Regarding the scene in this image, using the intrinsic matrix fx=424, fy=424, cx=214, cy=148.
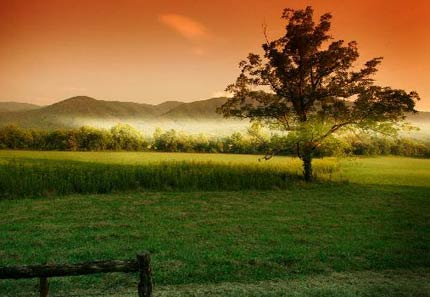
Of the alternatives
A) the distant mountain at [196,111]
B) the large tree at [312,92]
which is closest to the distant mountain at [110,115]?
the distant mountain at [196,111]

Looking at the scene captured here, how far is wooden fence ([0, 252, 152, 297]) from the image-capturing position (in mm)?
5945

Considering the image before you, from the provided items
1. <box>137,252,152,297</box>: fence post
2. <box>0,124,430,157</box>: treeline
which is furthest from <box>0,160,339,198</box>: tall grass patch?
<box>0,124,430,157</box>: treeline

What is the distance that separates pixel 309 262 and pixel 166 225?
6.61 meters

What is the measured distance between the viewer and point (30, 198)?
23.2 metres

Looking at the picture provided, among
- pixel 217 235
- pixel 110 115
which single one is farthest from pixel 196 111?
pixel 217 235

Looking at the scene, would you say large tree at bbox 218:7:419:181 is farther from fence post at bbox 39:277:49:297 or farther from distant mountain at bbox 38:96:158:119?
distant mountain at bbox 38:96:158:119

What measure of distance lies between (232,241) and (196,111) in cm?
14621

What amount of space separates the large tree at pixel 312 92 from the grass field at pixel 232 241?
266 inches

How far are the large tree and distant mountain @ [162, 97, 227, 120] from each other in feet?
374

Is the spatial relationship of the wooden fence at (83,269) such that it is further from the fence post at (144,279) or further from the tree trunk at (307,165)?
the tree trunk at (307,165)

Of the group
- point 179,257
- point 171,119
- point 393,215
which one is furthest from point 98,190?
point 171,119

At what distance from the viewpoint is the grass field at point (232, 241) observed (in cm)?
1010

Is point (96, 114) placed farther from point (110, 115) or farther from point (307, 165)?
point (307, 165)

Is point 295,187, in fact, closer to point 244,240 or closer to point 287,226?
point 287,226
